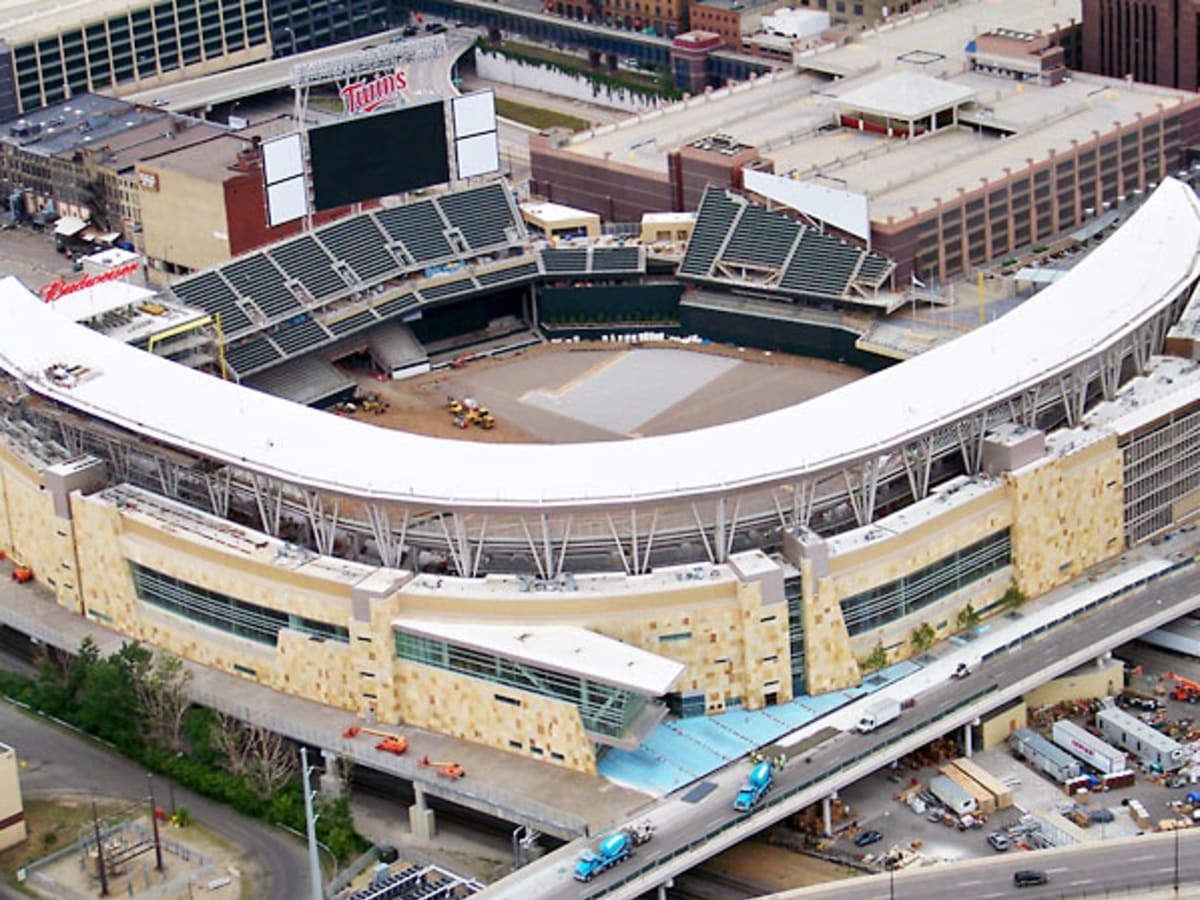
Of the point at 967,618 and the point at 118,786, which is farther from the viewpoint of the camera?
the point at 967,618

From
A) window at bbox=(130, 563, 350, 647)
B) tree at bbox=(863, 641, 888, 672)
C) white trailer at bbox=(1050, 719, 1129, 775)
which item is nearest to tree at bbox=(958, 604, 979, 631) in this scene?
tree at bbox=(863, 641, 888, 672)

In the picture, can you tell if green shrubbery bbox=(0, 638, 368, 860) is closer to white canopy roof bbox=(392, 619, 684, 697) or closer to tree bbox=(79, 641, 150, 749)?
tree bbox=(79, 641, 150, 749)

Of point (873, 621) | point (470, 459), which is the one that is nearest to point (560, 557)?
point (470, 459)

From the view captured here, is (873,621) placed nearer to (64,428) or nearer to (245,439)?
(245,439)

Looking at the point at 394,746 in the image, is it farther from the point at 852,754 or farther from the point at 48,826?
the point at 852,754

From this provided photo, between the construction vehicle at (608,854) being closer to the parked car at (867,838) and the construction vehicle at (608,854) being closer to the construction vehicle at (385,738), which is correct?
the parked car at (867,838)

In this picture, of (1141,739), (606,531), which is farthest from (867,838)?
(606,531)

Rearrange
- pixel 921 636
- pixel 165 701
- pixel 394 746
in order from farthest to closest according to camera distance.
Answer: pixel 921 636 < pixel 165 701 < pixel 394 746

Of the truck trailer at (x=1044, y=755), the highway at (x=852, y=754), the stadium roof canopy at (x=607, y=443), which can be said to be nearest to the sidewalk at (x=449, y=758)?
the highway at (x=852, y=754)
